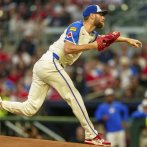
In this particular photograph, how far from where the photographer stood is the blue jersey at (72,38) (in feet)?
13.2

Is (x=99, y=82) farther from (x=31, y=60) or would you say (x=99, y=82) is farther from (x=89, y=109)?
(x=31, y=60)

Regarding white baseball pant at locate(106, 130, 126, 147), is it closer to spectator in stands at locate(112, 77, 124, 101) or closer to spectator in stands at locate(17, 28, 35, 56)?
spectator in stands at locate(112, 77, 124, 101)

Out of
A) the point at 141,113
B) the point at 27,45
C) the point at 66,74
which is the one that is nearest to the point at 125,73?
the point at 141,113

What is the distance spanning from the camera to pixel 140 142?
5965 mm

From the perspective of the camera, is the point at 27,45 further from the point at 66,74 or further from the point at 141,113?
the point at 66,74

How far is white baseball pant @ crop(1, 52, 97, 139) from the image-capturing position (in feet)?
13.7

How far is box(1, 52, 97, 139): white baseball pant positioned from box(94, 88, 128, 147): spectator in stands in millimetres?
3285

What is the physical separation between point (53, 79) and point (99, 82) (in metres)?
4.87

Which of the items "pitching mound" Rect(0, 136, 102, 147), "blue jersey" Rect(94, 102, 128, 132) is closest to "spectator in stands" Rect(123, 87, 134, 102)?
"blue jersey" Rect(94, 102, 128, 132)

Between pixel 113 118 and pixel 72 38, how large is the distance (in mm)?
4070

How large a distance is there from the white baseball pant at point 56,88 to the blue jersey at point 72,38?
3.4 inches

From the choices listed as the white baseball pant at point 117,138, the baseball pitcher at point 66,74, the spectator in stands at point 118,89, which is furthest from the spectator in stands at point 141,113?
the baseball pitcher at point 66,74

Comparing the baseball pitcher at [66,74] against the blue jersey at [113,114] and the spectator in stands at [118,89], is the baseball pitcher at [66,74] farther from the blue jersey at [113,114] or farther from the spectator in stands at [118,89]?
the spectator in stands at [118,89]

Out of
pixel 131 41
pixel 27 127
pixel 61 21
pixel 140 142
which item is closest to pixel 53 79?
pixel 131 41
